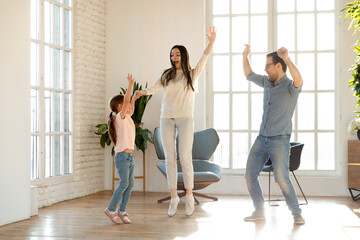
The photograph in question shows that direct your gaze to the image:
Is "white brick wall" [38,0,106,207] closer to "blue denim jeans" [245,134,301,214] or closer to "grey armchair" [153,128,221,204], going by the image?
"grey armchair" [153,128,221,204]

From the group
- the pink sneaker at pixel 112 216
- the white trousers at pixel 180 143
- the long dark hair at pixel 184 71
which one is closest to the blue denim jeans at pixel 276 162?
the white trousers at pixel 180 143

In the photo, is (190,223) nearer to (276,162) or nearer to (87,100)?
(276,162)

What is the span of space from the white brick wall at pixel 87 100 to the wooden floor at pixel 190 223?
581 mm

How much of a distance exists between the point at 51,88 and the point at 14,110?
128cm

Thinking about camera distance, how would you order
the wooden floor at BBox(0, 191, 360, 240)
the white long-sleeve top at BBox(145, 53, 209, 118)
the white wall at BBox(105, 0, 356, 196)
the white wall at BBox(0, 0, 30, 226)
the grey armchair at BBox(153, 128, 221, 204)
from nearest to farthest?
the wooden floor at BBox(0, 191, 360, 240), the white wall at BBox(0, 0, 30, 226), the white long-sleeve top at BBox(145, 53, 209, 118), the grey armchair at BBox(153, 128, 221, 204), the white wall at BBox(105, 0, 356, 196)

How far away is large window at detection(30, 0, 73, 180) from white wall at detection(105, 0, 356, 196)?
107cm

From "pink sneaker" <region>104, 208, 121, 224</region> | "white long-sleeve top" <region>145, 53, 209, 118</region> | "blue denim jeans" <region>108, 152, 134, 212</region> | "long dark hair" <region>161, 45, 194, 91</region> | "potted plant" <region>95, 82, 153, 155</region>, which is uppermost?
"long dark hair" <region>161, 45, 194, 91</region>

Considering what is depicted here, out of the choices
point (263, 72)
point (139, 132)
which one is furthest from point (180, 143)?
point (263, 72)

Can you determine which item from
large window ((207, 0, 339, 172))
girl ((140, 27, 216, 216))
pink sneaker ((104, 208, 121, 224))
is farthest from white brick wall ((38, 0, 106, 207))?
girl ((140, 27, 216, 216))

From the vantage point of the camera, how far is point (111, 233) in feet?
13.7

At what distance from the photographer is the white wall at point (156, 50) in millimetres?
6840

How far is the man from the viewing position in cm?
445

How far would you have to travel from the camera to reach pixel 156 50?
7.35 metres

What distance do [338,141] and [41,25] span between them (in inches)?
157
